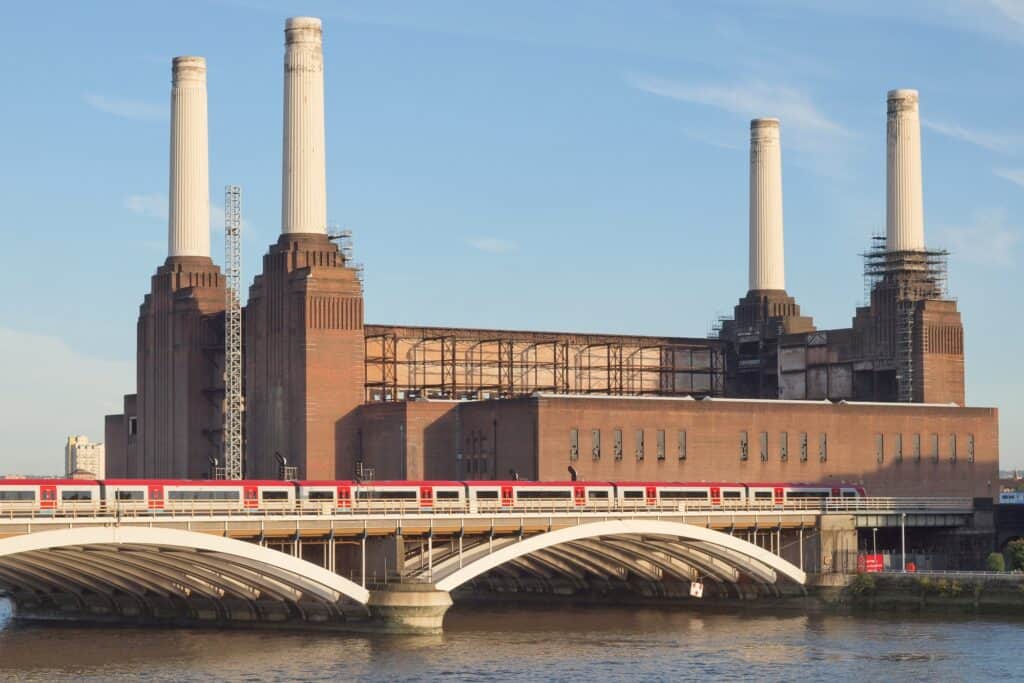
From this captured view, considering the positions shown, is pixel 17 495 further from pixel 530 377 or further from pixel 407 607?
pixel 530 377

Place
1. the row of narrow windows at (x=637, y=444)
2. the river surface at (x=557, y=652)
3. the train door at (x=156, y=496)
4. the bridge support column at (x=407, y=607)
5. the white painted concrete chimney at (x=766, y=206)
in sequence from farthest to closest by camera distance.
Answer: the white painted concrete chimney at (x=766, y=206) < the row of narrow windows at (x=637, y=444) < the bridge support column at (x=407, y=607) < the train door at (x=156, y=496) < the river surface at (x=557, y=652)

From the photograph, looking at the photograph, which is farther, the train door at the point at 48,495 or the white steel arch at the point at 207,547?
the train door at the point at 48,495

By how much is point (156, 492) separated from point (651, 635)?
26185mm

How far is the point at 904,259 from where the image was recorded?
534 ft

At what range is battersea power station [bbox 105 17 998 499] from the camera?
14262 cm

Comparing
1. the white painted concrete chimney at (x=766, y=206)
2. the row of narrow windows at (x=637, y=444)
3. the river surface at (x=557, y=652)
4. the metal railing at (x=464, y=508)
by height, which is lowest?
the river surface at (x=557, y=652)

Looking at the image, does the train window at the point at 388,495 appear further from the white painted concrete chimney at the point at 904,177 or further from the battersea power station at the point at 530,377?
the white painted concrete chimney at the point at 904,177

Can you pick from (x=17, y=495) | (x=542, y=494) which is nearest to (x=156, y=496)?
Answer: (x=17, y=495)

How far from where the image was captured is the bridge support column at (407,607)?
325 feet

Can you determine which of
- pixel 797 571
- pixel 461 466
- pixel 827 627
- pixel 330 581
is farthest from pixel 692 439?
pixel 330 581

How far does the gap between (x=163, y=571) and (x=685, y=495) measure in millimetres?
37099

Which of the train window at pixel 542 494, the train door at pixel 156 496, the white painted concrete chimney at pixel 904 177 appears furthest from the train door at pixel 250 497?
the white painted concrete chimney at pixel 904 177

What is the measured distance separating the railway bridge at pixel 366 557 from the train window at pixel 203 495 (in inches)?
33.2

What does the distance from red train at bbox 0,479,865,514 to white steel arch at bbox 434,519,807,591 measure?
11.8ft
